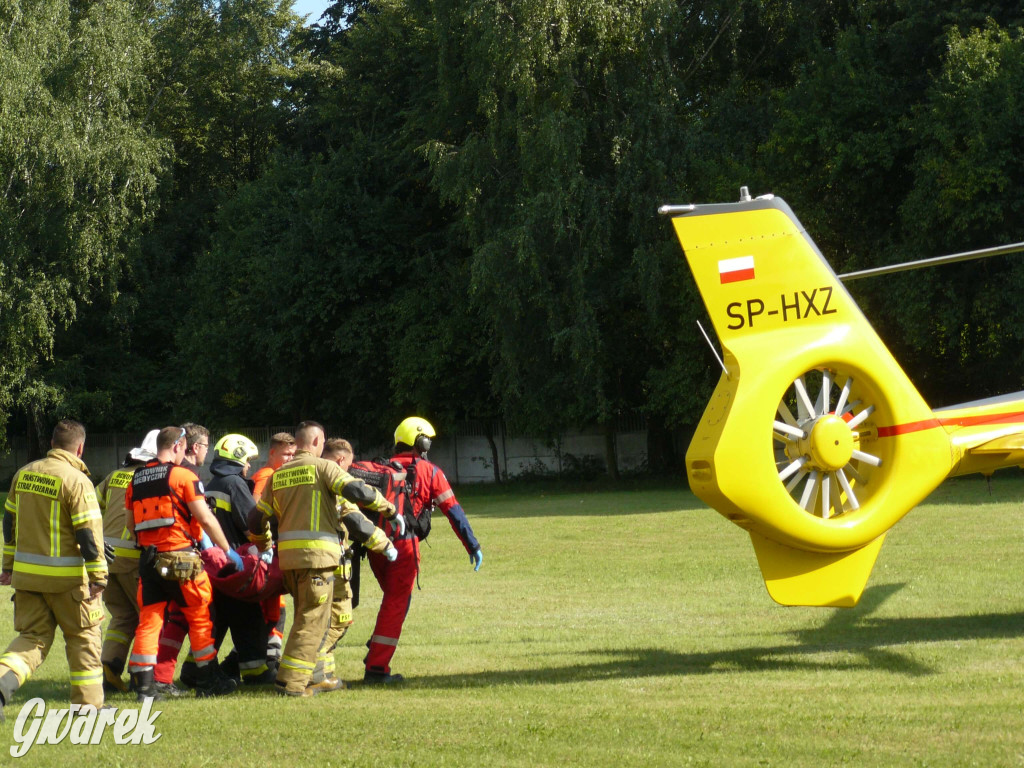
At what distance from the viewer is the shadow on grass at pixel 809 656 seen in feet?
27.2

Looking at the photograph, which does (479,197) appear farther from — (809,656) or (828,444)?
(828,444)

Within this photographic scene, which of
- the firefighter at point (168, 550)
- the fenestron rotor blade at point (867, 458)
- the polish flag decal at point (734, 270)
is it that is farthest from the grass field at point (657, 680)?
the polish flag decal at point (734, 270)

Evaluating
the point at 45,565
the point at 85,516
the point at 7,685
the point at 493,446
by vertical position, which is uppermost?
the point at 85,516

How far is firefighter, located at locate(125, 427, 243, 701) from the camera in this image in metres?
7.88

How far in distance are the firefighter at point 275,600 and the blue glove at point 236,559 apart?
678 millimetres

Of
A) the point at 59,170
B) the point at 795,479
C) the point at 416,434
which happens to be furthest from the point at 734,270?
the point at 59,170

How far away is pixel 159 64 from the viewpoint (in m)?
43.3

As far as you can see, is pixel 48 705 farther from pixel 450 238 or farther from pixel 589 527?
pixel 450 238

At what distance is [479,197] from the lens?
29812mm

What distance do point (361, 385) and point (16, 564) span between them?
28899mm

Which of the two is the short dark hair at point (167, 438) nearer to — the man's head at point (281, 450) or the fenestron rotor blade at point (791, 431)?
the man's head at point (281, 450)

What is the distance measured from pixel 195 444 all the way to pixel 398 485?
1616 millimetres

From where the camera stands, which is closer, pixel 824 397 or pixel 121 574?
pixel 824 397

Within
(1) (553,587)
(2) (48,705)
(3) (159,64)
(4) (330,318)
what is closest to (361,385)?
(4) (330,318)
